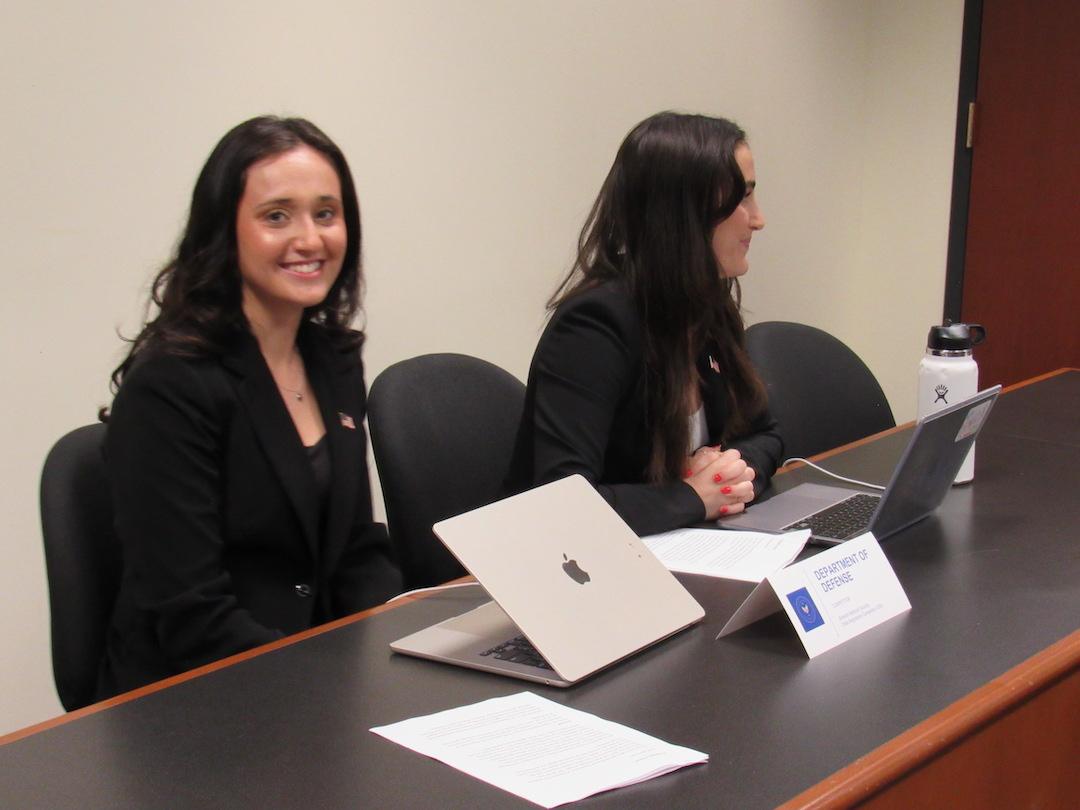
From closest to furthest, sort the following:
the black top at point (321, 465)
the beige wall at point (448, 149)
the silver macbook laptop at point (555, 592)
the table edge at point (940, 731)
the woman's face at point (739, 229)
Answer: the table edge at point (940, 731), the silver macbook laptop at point (555, 592), the black top at point (321, 465), the woman's face at point (739, 229), the beige wall at point (448, 149)

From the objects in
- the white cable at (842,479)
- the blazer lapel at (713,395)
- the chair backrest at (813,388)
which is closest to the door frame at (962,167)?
the chair backrest at (813,388)

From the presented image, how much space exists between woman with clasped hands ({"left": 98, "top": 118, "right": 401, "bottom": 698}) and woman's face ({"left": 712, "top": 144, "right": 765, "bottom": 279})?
0.57 meters

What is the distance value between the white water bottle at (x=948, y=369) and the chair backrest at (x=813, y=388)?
63 centimetres

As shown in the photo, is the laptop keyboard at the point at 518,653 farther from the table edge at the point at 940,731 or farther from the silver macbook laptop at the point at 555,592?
the table edge at the point at 940,731

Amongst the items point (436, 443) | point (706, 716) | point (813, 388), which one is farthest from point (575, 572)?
point (813, 388)

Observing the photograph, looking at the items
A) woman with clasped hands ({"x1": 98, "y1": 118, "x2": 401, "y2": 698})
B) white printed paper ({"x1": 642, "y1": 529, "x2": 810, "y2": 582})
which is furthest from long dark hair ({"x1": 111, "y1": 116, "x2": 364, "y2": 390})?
white printed paper ({"x1": 642, "y1": 529, "x2": 810, "y2": 582})

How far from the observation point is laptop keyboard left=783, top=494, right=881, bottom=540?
160 centimetres

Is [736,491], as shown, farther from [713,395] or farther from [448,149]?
[448,149]

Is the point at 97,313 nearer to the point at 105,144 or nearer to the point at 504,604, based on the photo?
the point at 105,144

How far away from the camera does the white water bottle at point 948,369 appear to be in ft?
5.81

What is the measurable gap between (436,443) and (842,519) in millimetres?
681

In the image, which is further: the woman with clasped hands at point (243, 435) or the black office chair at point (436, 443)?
the black office chair at point (436, 443)

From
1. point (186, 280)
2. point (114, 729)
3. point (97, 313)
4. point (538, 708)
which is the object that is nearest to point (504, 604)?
point (538, 708)

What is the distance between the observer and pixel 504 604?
1.15 m
